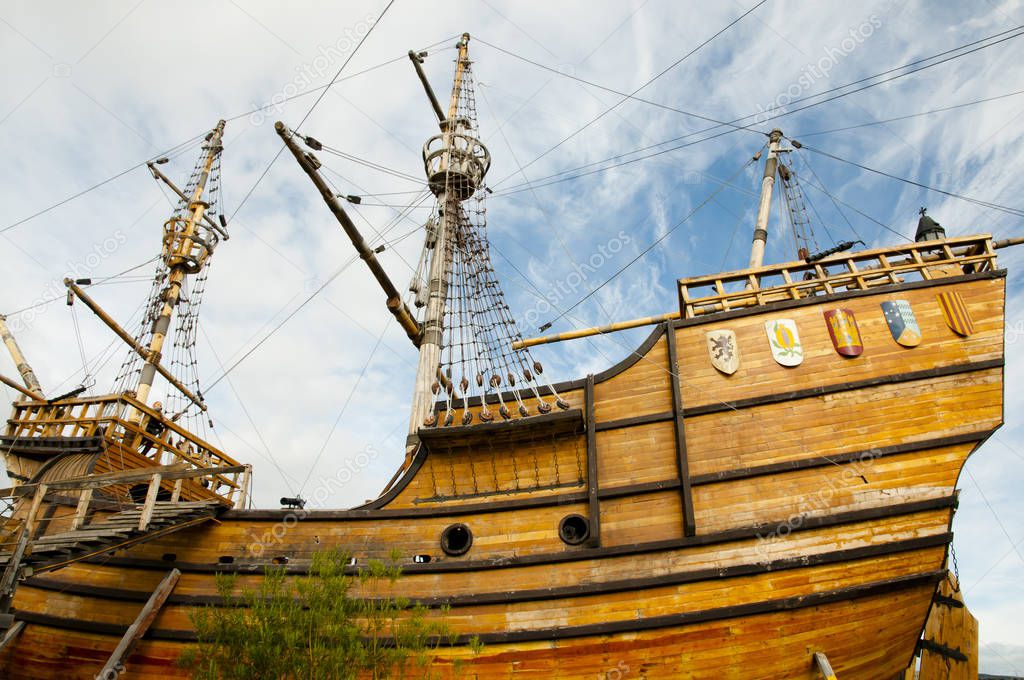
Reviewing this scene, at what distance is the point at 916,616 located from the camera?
716 cm

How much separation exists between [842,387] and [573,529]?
4.20m

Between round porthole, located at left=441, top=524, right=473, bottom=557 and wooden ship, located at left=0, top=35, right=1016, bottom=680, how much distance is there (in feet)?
0.11

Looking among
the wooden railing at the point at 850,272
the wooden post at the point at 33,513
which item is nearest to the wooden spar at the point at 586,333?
the wooden railing at the point at 850,272

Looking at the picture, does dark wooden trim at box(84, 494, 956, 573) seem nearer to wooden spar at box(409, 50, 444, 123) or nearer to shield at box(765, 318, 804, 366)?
shield at box(765, 318, 804, 366)

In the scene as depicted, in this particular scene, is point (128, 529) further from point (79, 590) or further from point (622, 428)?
point (622, 428)

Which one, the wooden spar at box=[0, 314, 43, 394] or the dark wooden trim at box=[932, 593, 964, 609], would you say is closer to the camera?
the dark wooden trim at box=[932, 593, 964, 609]

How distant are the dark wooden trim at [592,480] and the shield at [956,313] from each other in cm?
Result: 501

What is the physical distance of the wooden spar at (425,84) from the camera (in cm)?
1709

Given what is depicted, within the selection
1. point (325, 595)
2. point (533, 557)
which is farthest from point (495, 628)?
point (325, 595)

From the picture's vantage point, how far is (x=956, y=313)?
8.01 meters

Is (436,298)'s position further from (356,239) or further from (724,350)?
(724,350)

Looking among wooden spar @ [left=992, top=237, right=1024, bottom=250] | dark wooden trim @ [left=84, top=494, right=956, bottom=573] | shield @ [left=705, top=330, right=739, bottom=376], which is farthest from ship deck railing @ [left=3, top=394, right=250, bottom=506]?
wooden spar @ [left=992, top=237, right=1024, bottom=250]

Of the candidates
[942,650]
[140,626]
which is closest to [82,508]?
[140,626]

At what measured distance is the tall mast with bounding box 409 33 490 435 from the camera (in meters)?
12.9
